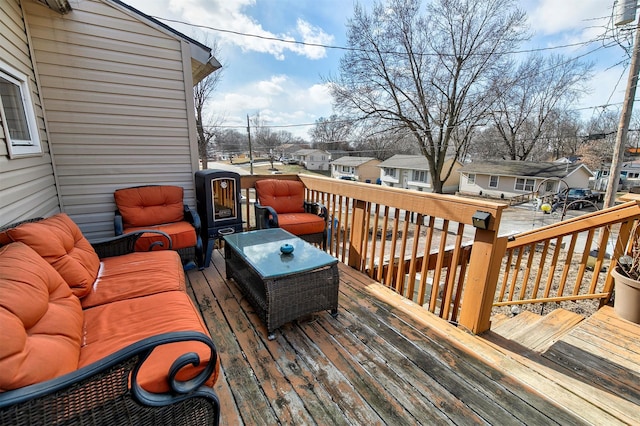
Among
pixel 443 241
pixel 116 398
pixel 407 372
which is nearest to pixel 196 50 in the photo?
pixel 443 241

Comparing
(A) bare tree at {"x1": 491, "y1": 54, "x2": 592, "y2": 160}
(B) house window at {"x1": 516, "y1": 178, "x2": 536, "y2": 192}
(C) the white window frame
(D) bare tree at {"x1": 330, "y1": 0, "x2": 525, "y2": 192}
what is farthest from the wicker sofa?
(C) the white window frame

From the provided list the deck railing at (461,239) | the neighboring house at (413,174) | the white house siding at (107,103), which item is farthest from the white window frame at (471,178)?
the white house siding at (107,103)

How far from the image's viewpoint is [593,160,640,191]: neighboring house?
2425 centimetres

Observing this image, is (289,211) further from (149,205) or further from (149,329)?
(149,329)

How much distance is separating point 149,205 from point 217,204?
746mm

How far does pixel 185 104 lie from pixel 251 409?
3582mm

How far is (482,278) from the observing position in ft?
6.30

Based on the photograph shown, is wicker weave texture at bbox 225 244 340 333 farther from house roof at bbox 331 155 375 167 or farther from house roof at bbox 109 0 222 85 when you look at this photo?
house roof at bbox 331 155 375 167

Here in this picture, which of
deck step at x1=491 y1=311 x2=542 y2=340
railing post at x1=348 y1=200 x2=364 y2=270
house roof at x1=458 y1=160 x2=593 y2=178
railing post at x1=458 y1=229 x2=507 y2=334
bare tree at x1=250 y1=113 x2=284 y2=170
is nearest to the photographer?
railing post at x1=458 y1=229 x2=507 y2=334

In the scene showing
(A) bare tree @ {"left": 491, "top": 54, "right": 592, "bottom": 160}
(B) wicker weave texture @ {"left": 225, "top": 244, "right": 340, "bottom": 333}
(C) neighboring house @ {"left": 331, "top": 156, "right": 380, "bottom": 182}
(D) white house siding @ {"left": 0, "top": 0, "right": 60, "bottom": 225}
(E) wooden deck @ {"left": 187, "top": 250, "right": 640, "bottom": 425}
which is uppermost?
(A) bare tree @ {"left": 491, "top": 54, "right": 592, "bottom": 160}

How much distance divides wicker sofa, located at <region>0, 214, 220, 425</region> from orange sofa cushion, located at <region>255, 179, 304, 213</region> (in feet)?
6.35

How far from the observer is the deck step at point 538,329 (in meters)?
2.36

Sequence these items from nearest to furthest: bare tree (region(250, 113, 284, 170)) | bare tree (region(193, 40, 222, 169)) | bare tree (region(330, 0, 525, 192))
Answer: bare tree (region(330, 0, 525, 192)) → bare tree (region(193, 40, 222, 169)) → bare tree (region(250, 113, 284, 170))

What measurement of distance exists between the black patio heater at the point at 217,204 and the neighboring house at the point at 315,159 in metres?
37.8
